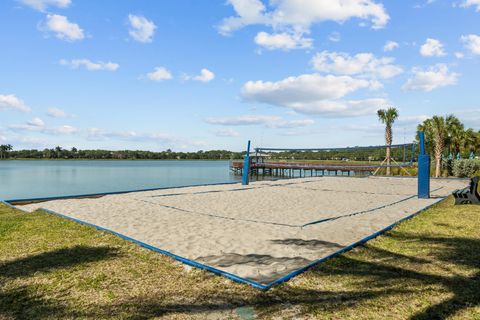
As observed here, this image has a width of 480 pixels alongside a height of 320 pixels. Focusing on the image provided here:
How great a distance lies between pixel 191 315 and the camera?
2404 mm

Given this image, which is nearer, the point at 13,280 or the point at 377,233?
the point at 13,280

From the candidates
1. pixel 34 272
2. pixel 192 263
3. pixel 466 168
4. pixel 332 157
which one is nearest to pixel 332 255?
pixel 192 263

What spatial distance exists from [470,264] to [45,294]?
4.22m

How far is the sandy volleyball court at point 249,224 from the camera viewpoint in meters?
3.68

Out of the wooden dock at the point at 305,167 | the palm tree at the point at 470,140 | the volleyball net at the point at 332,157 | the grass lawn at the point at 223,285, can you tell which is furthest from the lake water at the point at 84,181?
the palm tree at the point at 470,140

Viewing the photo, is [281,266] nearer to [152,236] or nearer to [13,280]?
[152,236]

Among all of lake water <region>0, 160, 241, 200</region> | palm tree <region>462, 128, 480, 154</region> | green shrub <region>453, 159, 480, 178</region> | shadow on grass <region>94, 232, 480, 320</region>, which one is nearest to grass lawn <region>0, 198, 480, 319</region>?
shadow on grass <region>94, 232, 480, 320</region>

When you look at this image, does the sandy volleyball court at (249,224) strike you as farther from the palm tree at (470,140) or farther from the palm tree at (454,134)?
the palm tree at (470,140)

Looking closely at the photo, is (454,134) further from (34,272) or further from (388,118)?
(34,272)

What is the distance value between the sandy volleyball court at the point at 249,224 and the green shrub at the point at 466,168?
15.7m

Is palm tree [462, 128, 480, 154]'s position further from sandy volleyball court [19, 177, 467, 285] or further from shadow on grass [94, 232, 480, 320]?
shadow on grass [94, 232, 480, 320]

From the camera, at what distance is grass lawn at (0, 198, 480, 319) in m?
2.47


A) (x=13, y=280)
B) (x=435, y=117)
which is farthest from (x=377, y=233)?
(x=435, y=117)

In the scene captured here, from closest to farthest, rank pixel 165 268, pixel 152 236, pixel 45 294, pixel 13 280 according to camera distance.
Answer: pixel 45 294
pixel 13 280
pixel 165 268
pixel 152 236
